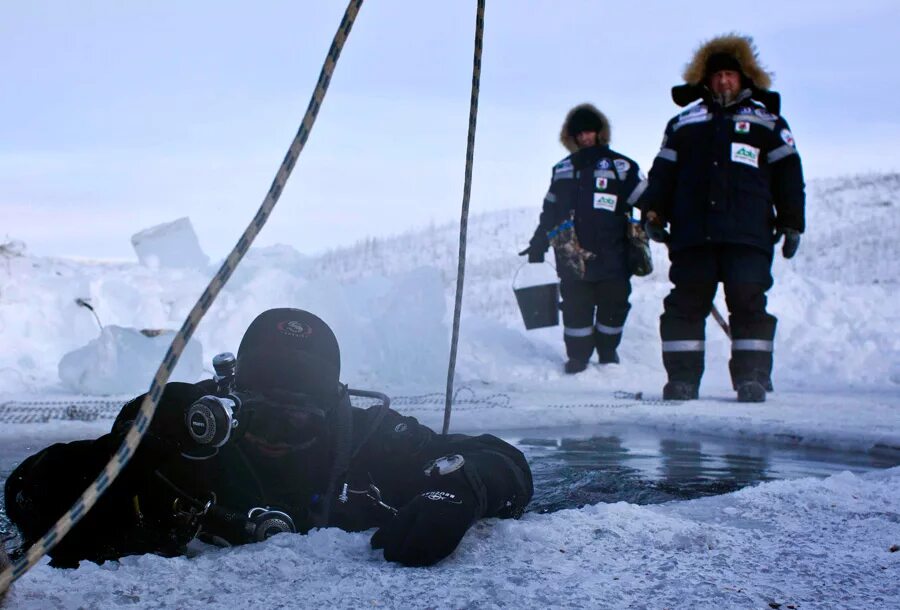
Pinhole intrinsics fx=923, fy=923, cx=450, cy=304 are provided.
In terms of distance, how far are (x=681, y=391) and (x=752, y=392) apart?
1.58 ft

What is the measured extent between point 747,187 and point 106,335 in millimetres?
5200

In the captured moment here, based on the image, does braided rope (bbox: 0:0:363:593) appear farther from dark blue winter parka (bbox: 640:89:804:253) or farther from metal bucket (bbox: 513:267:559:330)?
metal bucket (bbox: 513:267:559:330)

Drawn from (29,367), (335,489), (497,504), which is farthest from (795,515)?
(29,367)

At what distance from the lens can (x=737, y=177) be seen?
6.03 m

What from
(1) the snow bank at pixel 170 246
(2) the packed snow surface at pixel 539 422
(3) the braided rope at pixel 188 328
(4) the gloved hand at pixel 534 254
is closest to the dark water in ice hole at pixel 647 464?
(2) the packed snow surface at pixel 539 422

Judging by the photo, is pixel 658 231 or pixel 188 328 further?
pixel 658 231

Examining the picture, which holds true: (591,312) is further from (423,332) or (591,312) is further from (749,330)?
(749,330)

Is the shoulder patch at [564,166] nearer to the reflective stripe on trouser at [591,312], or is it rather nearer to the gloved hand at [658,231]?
the reflective stripe on trouser at [591,312]

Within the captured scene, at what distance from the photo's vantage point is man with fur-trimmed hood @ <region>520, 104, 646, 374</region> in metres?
8.12

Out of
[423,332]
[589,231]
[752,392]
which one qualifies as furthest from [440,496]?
[423,332]

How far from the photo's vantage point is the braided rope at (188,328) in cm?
139

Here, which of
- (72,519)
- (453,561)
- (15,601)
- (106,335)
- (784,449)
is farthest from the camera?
(106,335)

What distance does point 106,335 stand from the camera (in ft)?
25.3

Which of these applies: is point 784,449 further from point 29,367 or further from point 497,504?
point 29,367
